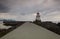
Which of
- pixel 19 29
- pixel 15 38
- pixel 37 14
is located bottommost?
pixel 15 38

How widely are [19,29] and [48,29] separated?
4.41 feet

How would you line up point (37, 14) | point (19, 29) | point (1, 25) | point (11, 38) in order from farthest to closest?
1. point (37, 14)
2. point (1, 25)
3. point (19, 29)
4. point (11, 38)

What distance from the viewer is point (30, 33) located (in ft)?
19.4

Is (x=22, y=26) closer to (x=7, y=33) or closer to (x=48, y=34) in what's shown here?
(x=7, y=33)

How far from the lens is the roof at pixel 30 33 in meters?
5.72

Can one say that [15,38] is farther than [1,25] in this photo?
No

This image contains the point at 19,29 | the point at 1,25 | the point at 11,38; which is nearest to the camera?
the point at 11,38

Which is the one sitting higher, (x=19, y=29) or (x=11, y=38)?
(x=19, y=29)

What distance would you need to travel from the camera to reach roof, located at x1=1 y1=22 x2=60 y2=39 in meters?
5.72

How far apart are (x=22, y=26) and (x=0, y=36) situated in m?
1.10

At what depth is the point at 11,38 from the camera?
5602 millimetres

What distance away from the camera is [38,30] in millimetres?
6008

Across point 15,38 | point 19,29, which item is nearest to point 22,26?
point 19,29

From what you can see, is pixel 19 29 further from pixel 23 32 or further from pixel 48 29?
pixel 48 29
